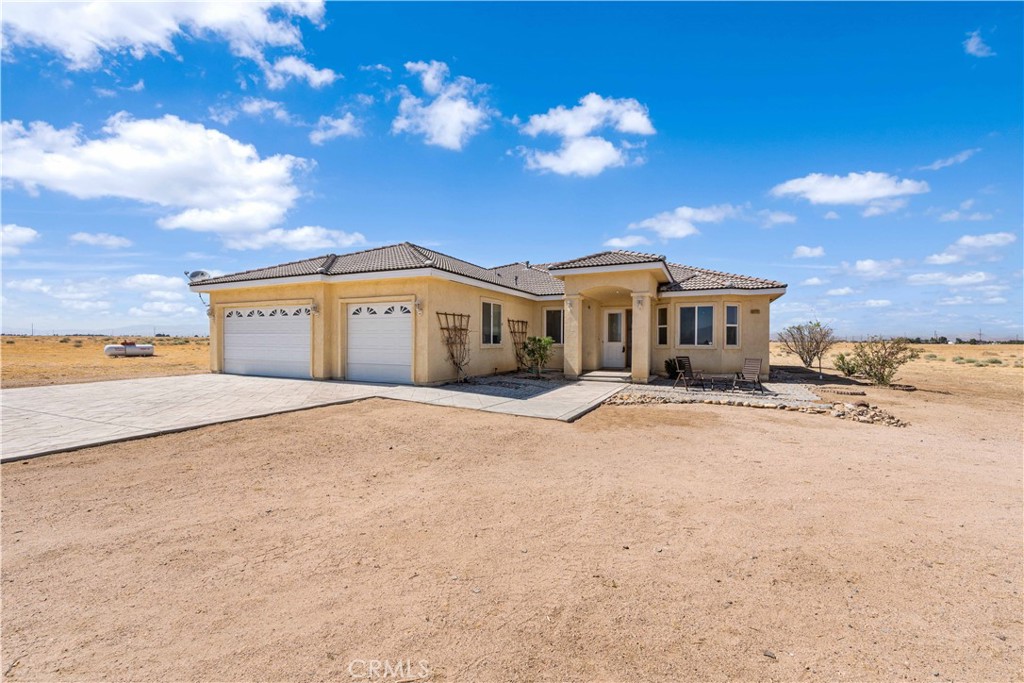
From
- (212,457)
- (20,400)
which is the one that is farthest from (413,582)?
(20,400)

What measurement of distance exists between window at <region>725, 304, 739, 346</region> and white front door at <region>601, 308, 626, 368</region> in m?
3.81

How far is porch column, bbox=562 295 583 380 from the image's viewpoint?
51.6 ft

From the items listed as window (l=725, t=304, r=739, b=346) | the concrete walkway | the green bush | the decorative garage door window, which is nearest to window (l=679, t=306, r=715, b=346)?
window (l=725, t=304, r=739, b=346)

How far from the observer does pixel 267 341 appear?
53.5ft

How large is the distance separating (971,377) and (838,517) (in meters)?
21.9

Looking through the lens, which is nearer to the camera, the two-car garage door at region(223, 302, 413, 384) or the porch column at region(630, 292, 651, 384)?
the two-car garage door at region(223, 302, 413, 384)

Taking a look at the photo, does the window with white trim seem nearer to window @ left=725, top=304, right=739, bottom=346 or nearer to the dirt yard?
window @ left=725, top=304, right=739, bottom=346

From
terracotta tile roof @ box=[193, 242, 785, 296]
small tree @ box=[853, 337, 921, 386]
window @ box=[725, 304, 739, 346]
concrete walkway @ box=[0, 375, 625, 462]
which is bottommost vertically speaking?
concrete walkway @ box=[0, 375, 625, 462]

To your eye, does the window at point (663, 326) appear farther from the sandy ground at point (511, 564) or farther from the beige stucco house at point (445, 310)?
the sandy ground at point (511, 564)

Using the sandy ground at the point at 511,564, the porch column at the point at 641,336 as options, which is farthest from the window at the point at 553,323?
the sandy ground at the point at 511,564

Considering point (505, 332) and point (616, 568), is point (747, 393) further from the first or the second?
point (616, 568)

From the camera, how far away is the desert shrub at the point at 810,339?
20375 mm

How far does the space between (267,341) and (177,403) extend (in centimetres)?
628

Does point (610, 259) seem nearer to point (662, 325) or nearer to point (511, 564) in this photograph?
point (662, 325)
